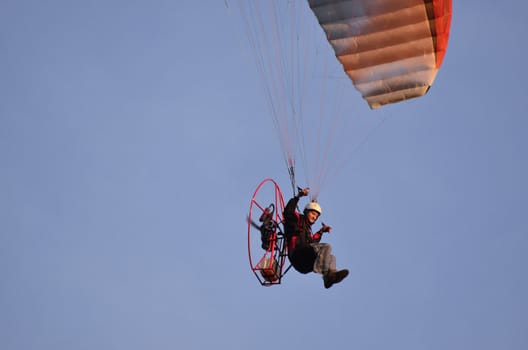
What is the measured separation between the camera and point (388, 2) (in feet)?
41.6

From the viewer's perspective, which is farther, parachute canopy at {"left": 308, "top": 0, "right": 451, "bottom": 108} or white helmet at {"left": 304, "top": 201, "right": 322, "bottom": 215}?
parachute canopy at {"left": 308, "top": 0, "right": 451, "bottom": 108}

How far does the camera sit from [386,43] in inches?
508

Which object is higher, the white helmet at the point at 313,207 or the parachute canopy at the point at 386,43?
the parachute canopy at the point at 386,43

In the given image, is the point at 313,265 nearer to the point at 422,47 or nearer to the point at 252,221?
the point at 252,221

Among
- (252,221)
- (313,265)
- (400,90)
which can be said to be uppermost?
(400,90)

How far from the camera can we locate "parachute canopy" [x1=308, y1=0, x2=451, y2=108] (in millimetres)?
12617

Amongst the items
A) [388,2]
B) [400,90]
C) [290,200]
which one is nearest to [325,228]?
[290,200]

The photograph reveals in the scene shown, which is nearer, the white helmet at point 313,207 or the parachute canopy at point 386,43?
the white helmet at point 313,207

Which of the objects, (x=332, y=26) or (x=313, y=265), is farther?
(x=332, y=26)

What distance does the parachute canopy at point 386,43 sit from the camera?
12.6m

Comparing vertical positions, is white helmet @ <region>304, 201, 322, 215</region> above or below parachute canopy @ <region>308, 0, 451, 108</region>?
below

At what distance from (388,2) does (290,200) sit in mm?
3680

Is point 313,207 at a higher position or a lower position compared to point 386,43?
lower

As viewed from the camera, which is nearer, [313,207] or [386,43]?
[313,207]
